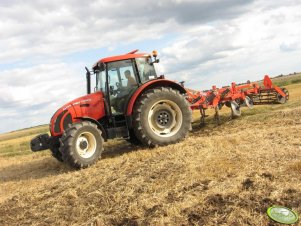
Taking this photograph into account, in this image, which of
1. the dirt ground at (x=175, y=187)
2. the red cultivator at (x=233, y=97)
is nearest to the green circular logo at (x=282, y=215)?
the dirt ground at (x=175, y=187)

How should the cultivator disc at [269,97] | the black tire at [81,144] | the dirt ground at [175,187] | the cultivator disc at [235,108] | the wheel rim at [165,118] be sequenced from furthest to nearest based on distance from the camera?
the cultivator disc at [269,97] → the cultivator disc at [235,108] → the wheel rim at [165,118] → the black tire at [81,144] → the dirt ground at [175,187]

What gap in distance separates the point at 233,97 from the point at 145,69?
14.9ft

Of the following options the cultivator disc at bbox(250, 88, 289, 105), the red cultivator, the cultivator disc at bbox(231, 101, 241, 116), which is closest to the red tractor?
the red cultivator

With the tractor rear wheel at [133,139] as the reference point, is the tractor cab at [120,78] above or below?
above

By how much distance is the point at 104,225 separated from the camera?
4.90 m

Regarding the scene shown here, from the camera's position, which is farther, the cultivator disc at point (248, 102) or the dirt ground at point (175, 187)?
the cultivator disc at point (248, 102)

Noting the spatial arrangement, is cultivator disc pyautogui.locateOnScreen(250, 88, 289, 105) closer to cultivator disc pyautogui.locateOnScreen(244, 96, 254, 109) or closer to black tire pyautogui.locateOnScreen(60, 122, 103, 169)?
cultivator disc pyautogui.locateOnScreen(244, 96, 254, 109)

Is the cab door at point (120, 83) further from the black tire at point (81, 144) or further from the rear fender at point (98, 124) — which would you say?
the black tire at point (81, 144)

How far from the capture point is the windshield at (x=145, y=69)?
9.23 metres

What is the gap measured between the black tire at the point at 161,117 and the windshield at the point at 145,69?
1.77 ft

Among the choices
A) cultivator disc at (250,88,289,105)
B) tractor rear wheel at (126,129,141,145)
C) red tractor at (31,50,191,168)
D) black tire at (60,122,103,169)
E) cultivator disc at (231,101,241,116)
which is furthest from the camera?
cultivator disc at (250,88,289,105)

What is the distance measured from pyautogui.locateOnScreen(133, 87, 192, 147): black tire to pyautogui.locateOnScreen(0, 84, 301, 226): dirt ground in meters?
0.34

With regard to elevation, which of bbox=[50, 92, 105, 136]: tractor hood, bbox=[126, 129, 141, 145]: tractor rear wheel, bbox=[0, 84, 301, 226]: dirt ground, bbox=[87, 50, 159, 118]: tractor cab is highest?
bbox=[87, 50, 159, 118]: tractor cab

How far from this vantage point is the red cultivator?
1224 cm
